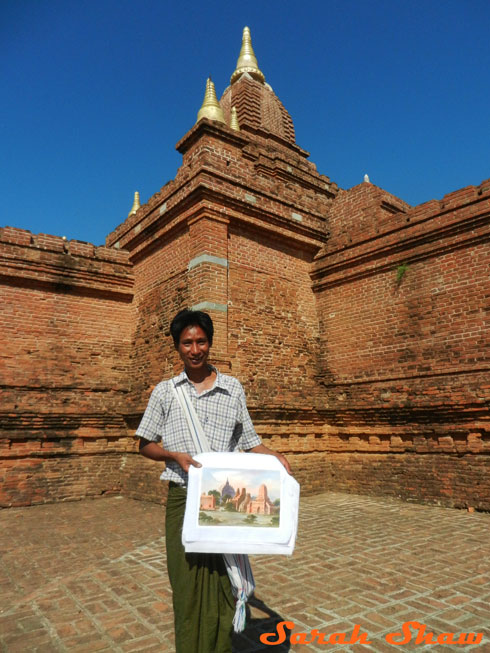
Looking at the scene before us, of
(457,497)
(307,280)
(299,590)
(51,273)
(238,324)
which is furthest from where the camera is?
(307,280)

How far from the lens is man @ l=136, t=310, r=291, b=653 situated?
2385mm

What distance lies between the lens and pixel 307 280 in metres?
10.3

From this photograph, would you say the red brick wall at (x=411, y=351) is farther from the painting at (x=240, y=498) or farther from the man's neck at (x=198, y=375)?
the painting at (x=240, y=498)

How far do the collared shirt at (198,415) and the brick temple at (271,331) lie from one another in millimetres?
5263

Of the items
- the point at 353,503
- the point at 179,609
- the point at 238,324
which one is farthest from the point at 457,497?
the point at 179,609

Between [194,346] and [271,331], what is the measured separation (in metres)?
6.60

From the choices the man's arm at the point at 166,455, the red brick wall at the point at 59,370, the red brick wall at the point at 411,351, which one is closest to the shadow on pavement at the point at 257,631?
the man's arm at the point at 166,455

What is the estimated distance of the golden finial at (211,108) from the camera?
1122 cm

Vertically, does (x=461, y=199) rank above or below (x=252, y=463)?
above

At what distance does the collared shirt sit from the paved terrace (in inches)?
62.2

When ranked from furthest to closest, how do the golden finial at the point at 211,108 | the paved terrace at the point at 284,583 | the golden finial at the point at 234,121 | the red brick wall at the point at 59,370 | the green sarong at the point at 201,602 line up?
1. the golden finial at the point at 234,121
2. the golden finial at the point at 211,108
3. the red brick wall at the point at 59,370
4. the paved terrace at the point at 284,583
5. the green sarong at the point at 201,602

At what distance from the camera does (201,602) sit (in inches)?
94.5

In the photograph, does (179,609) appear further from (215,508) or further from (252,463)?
(252,463)

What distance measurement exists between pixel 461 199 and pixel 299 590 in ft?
22.8
